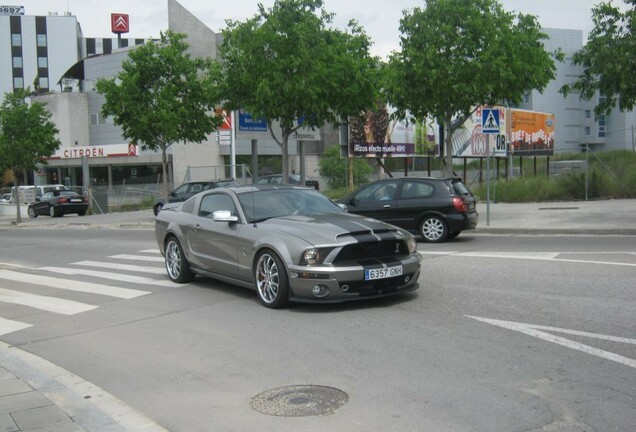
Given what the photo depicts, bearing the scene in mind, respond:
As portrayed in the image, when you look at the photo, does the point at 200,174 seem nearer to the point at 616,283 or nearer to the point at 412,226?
the point at 412,226

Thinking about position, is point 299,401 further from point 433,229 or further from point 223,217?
point 433,229

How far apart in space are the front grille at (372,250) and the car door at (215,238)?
182 centimetres

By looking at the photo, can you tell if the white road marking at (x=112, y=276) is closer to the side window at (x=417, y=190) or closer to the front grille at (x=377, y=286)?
the front grille at (x=377, y=286)

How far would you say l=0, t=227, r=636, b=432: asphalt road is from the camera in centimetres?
→ 468

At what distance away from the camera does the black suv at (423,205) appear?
1470 cm

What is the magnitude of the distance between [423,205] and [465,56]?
561 cm

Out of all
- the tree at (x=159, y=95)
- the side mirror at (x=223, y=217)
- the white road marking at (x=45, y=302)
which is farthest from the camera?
the tree at (x=159, y=95)

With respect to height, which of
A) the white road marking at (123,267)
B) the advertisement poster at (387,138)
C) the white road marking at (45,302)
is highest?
the advertisement poster at (387,138)

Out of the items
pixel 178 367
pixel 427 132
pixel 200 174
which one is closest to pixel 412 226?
pixel 178 367

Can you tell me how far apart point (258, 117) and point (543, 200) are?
12.2 meters

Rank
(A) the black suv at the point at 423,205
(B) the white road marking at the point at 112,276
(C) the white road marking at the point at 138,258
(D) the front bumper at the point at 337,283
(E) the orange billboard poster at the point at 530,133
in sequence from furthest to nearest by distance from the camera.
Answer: (E) the orange billboard poster at the point at 530,133 → (A) the black suv at the point at 423,205 → (C) the white road marking at the point at 138,258 → (B) the white road marking at the point at 112,276 → (D) the front bumper at the point at 337,283

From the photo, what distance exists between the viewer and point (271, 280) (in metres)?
8.13

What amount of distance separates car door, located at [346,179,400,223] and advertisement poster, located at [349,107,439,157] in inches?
692

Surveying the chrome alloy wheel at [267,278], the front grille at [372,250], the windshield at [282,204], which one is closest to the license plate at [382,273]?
the front grille at [372,250]
